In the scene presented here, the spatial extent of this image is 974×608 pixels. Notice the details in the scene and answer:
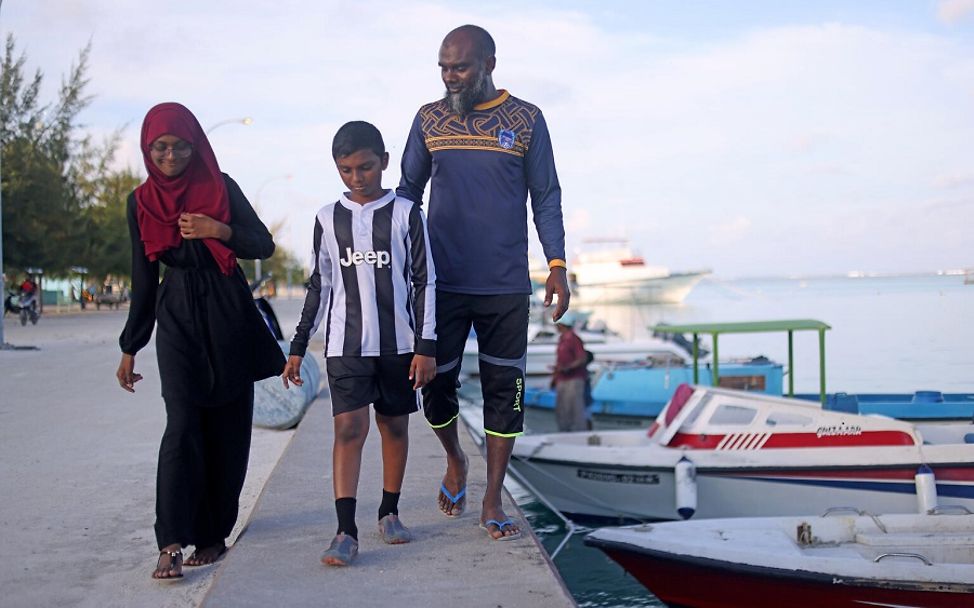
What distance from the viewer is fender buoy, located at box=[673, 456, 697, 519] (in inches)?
397

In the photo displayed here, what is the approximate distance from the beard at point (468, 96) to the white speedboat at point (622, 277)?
81.2 meters

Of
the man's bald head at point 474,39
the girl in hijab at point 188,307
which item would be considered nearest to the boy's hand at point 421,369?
the girl in hijab at point 188,307

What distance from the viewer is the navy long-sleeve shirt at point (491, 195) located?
15.2 feet

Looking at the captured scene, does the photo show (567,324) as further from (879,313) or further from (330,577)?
(879,313)

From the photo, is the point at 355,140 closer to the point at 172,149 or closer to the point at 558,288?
the point at 172,149

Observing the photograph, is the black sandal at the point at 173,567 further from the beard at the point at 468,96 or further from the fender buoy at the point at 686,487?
the fender buoy at the point at 686,487

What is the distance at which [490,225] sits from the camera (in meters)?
4.62

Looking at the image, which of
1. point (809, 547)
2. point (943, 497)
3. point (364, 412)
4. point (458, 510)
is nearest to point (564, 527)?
point (943, 497)

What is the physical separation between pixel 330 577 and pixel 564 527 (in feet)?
26.5

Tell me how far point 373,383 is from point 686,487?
6459mm

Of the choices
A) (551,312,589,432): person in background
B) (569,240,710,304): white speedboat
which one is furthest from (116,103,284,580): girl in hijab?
(569,240,710,304): white speedboat

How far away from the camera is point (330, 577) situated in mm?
3998

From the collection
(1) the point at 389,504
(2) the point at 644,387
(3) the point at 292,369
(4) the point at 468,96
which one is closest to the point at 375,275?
(3) the point at 292,369

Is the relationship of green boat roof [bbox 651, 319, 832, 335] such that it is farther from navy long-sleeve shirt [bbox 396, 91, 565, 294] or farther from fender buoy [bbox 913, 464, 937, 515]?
navy long-sleeve shirt [bbox 396, 91, 565, 294]
